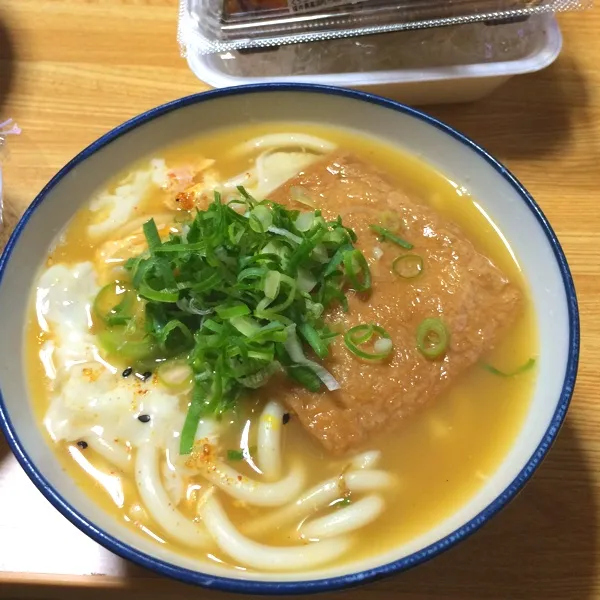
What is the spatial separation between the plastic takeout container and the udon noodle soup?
55 centimetres

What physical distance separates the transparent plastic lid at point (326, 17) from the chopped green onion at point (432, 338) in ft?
3.29

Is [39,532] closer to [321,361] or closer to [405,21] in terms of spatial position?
[321,361]

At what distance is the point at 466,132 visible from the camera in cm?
209

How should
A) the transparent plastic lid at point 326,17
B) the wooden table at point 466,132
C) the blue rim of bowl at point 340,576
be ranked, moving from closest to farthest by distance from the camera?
1. the blue rim of bowl at point 340,576
2. the wooden table at point 466,132
3. the transparent plastic lid at point 326,17

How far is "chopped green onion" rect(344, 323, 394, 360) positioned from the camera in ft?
4.89

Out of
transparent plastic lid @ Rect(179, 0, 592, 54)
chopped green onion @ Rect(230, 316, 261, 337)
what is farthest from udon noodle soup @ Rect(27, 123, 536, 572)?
transparent plastic lid @ Rect(179, 0, 592, 54)

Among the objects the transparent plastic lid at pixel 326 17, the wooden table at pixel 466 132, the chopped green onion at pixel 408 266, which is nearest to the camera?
the wooden table at pixel 466 132

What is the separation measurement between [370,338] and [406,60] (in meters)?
1.03

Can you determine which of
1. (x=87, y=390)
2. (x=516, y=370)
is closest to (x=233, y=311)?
(x=87, y=390)

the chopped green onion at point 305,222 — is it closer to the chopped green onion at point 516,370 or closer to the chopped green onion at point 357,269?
the chopped green onion at point 357,269

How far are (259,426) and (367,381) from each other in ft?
0.93

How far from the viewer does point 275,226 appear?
151 centimetres

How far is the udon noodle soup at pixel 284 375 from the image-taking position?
1.41 metres

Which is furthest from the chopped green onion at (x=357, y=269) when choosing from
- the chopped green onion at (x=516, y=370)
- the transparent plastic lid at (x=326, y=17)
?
the transparent plastic lid at (x=326, y=17)
